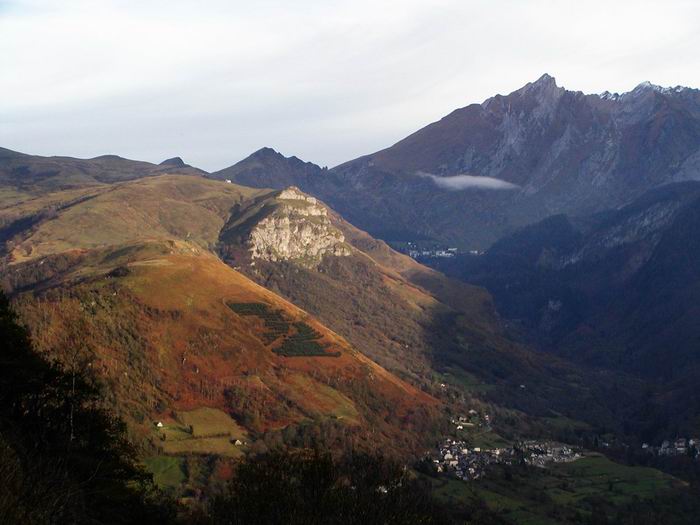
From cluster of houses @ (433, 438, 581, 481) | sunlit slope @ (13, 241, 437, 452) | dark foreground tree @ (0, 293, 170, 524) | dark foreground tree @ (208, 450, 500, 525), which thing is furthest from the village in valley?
dark foreground tree @ (0, 293, 170, 524)

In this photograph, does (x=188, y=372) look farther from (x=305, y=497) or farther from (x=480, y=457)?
(x=305, y=497)

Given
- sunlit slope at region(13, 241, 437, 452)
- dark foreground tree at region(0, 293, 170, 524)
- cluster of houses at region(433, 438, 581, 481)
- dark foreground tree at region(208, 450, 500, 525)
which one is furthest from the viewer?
cluster of houses at region(433, 438, 581, 481)

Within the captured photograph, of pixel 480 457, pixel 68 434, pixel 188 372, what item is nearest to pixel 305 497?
pixel 68 434

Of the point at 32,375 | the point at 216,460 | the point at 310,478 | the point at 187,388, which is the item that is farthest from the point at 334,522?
the point at 187,388

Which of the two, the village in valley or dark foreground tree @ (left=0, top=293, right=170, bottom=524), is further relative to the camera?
the village in valley

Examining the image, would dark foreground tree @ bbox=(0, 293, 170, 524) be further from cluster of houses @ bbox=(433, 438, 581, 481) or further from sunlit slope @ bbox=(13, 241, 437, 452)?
cluster of houses @ bbox=(433, 438, 581, 481)

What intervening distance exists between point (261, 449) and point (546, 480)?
5785cm

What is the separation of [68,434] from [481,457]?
147531 millimetres

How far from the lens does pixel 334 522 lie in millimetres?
42531

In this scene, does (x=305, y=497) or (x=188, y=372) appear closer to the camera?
(x=305, y=497)

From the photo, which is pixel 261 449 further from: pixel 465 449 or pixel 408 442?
pixel 465 449

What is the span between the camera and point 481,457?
7096 inches

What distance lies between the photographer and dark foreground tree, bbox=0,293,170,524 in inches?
1497

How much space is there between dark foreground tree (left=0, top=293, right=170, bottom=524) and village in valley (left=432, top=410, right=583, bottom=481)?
120654mm
